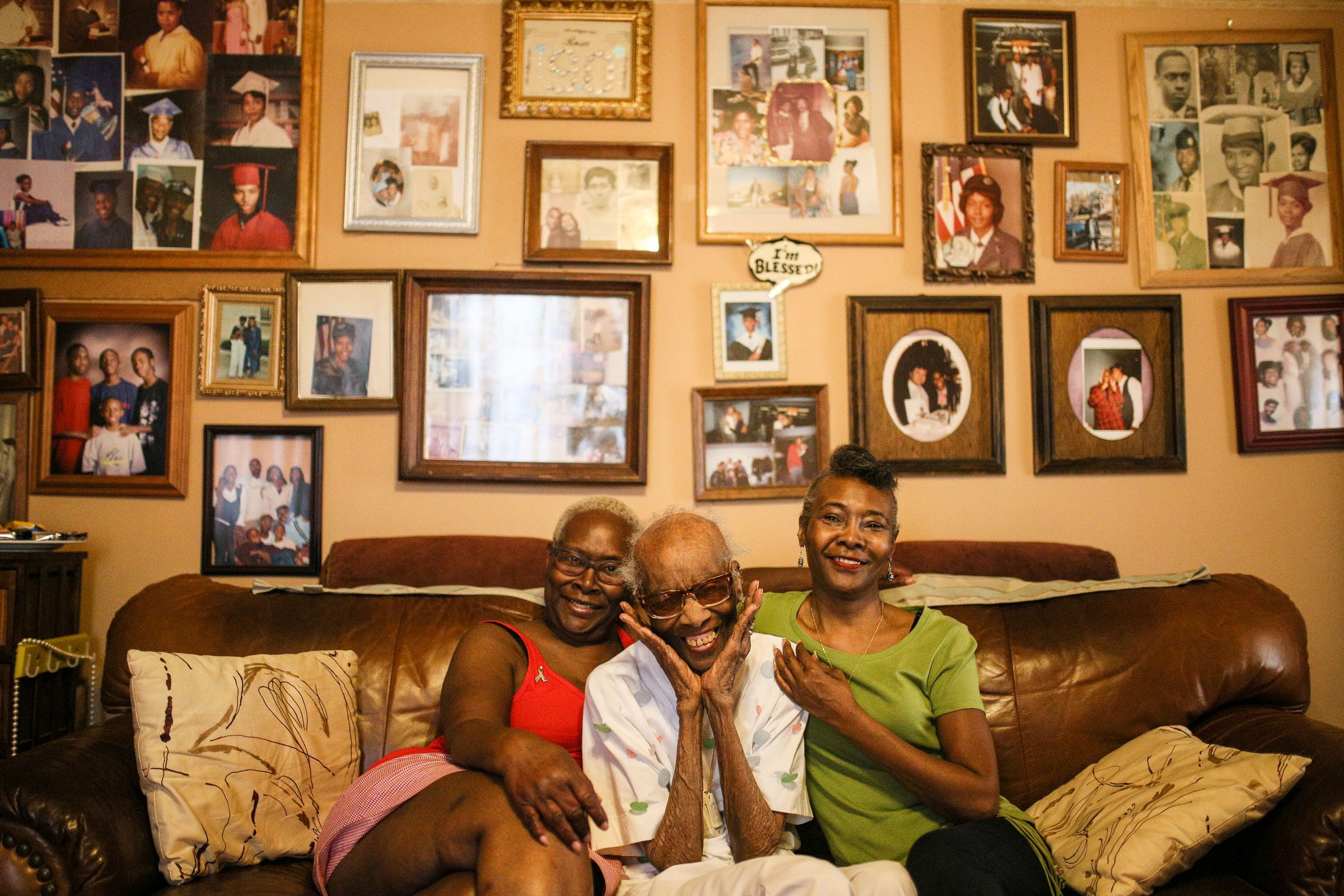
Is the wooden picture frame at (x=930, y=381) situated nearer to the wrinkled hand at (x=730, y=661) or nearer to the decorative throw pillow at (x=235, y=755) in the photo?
the wrinkled hand at (x=730, y=661)

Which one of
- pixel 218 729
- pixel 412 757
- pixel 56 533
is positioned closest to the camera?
pixel 412 757

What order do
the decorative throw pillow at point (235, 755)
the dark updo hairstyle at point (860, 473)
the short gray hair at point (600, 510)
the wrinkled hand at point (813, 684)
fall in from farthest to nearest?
the short gray hair at point (600, 510) → the dark updo hairstyle at point (860, 473) → the decorative throw pillow at point (235, 755) → the wrinkled hand at point (813, 684)

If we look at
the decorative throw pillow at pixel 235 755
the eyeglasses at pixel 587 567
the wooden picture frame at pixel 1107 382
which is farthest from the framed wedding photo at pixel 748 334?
the decorative throw pillow at pixel 235 755

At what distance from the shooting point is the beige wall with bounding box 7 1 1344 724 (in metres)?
3.08

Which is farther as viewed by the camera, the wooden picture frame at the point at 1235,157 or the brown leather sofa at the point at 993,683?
the wooden picture frame at the point at 1235,157

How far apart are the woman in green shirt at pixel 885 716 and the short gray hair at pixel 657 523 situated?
0.23 metres

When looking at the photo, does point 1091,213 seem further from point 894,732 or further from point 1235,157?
point 894,732

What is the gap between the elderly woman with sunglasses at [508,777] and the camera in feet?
5.44

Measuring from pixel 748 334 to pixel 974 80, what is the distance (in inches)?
46.8

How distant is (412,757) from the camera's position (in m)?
1.94

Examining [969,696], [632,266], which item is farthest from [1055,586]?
[632,266]

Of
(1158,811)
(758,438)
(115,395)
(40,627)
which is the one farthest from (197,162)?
(1158,811)

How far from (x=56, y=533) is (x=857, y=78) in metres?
3.02

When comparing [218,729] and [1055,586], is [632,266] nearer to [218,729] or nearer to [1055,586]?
[1055,586]
